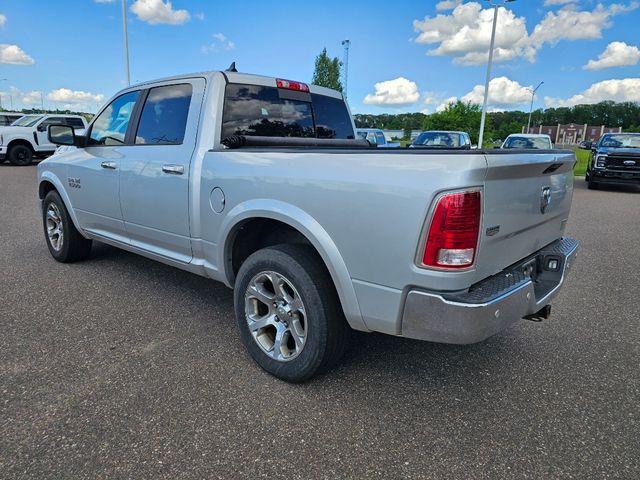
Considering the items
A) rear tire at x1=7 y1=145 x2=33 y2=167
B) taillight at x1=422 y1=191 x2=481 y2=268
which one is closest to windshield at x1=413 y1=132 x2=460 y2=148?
taillight at x1=422 y1=191 x2=481 y2=268

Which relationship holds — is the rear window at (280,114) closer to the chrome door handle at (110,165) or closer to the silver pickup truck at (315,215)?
the silver pickup truck at (315,215)

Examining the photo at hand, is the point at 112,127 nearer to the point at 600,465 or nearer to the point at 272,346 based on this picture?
the point at 272,346

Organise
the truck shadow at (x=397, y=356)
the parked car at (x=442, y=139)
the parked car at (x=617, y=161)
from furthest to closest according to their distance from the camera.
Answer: the parked car at (x=442, y=139) → the parked car at (x=617, y=161) → the truck shadow at (x=397, y=356)

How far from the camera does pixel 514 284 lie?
2.37 m

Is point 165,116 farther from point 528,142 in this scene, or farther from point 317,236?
point 528,142

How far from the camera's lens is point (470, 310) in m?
2.08

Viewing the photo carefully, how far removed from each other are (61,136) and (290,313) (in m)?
3.10

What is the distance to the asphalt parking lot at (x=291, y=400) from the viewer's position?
6.95 ft

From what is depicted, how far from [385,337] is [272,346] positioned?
37.8 inches

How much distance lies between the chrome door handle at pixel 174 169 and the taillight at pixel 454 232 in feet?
6.41

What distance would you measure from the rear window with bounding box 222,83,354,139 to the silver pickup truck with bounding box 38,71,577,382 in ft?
0.04

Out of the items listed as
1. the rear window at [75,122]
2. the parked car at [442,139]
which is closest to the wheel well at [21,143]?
the rear window at [75,122]

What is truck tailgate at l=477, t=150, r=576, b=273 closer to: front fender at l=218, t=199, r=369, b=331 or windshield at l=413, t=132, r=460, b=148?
front fender at l=218, t=199, r=369, b=331

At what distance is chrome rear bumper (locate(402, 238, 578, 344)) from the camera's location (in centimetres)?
210
